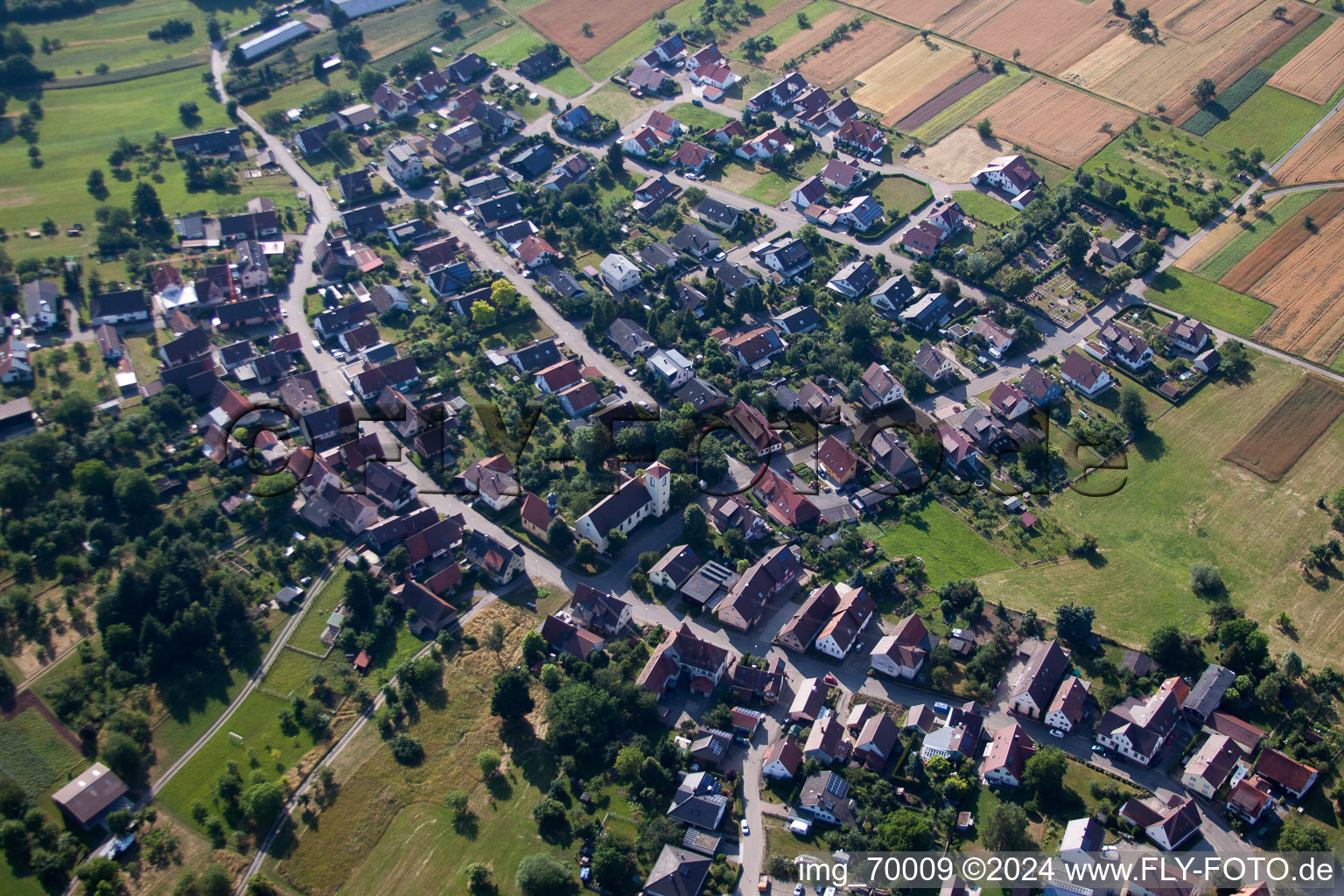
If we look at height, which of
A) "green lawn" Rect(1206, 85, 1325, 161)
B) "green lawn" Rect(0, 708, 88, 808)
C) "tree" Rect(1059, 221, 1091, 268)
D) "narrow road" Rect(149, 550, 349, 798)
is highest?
"green lawn" Rect(0, 708, 88, 808)

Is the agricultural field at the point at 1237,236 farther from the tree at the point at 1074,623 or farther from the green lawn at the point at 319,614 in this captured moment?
the green lawn at the point at 319,614

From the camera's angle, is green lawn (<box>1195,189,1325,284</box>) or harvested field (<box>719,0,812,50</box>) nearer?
green lawn (<box>1195,189,1325,284</box>)

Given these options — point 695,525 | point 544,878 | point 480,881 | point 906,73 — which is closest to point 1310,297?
point 906,73

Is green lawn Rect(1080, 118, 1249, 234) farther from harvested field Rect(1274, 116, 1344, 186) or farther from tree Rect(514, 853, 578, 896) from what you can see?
tree Rect(514, 853, 578, 896)

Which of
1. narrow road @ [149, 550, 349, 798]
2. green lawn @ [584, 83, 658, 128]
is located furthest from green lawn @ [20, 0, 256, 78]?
narrow road @ [149, 550, 349, 798]

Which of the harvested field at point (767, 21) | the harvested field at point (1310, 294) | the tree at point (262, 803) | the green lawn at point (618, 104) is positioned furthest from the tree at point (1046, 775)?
the harvested field at point (767, 21)

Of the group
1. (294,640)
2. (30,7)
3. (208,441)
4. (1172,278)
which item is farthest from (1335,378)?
(30,7)
